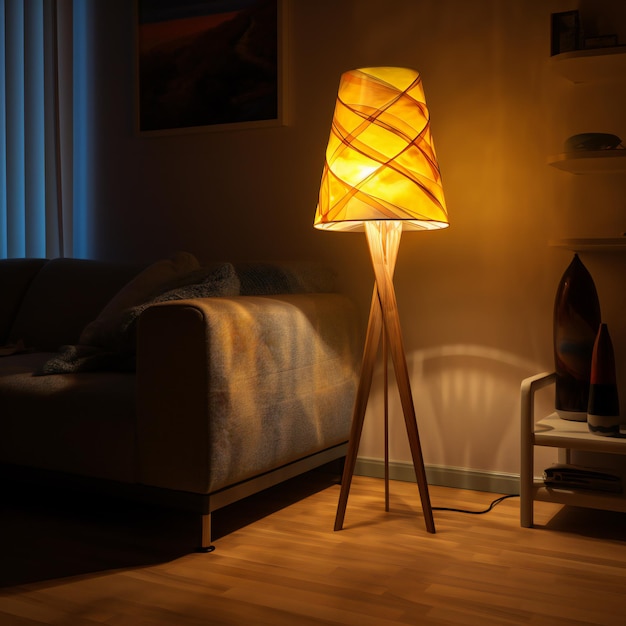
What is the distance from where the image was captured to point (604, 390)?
7.56 feet

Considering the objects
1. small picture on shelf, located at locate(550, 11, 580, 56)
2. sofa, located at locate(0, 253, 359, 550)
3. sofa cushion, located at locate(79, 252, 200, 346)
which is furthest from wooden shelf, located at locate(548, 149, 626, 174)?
sofa cushion, located at locate(79, 252, 200, 346)

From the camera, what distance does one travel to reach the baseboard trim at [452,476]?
2766 mm

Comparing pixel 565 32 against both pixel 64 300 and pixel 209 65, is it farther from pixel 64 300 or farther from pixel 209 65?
pixel 64 300

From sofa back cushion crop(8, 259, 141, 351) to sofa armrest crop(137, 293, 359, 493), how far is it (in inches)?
34.2

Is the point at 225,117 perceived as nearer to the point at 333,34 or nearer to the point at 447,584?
the point at 333,34

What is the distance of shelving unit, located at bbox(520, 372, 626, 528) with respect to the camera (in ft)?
7.50

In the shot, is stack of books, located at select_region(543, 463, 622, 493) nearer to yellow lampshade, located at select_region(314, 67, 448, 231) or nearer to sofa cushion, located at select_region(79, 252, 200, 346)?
yellow lampshade, located at select_region(314, 67, 448, 231)

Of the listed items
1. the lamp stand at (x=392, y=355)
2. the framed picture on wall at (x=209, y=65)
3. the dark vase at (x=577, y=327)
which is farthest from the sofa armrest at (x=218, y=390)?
the framed picture on wall at (x=209, y=65)

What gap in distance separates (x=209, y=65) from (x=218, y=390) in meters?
1.65

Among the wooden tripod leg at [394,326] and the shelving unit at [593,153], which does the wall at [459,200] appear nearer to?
the shelving unit at [593,153]

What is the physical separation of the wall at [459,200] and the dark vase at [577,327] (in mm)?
210

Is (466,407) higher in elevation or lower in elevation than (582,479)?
higher

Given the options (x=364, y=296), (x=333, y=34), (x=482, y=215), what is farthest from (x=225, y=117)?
(x=482, y=215)

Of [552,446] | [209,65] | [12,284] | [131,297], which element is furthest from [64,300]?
[552,446]
